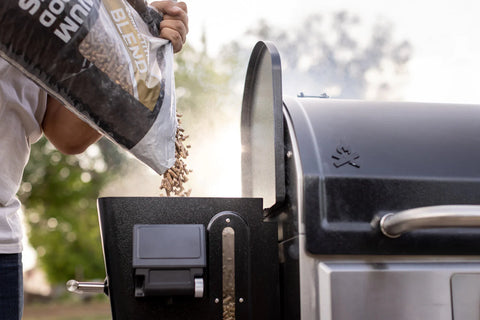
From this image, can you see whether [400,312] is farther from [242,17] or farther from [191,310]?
[242,17]

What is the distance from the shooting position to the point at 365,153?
42.3 inches

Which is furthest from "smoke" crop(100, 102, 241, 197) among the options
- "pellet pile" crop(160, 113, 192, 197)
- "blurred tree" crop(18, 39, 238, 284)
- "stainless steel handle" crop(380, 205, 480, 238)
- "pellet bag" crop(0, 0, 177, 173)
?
"blurred tree" crop(18, 39, 238, 284)

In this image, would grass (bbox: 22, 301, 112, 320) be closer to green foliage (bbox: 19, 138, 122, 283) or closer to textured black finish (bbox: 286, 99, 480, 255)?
green foliage (bbox: 19, 138, 122, 283)

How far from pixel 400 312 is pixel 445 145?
361 mm

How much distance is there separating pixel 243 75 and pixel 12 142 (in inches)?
51.5

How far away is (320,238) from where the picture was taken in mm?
992

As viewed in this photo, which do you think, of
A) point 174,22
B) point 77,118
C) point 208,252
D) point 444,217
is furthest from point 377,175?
point 77,118

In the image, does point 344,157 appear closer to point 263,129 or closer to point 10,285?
point 263,129

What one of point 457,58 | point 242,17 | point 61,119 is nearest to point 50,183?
point 242,17

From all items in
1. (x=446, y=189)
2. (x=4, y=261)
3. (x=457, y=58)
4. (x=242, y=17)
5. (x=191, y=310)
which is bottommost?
(x=191, y=310)

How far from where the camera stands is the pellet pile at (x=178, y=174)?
1157 mm

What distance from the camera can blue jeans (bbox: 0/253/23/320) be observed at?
3.16ft

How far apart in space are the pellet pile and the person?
190 millimetres

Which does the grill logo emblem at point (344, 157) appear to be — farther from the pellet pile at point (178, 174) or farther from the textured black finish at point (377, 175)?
the pellet pile at point (178, 174)
